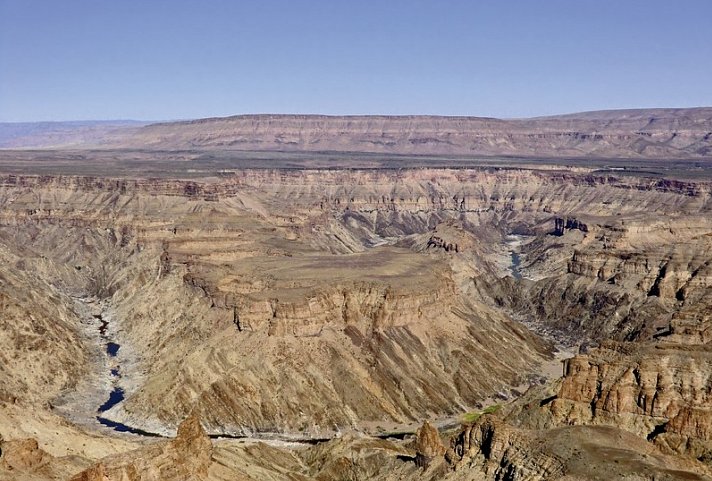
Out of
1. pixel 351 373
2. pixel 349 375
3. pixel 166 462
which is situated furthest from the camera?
pixel 351 373

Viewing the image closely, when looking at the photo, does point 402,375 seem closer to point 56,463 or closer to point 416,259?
point 416,259

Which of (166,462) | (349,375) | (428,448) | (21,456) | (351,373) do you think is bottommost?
(349,375)

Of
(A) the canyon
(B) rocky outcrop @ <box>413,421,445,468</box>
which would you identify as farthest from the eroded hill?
(A) the canyon

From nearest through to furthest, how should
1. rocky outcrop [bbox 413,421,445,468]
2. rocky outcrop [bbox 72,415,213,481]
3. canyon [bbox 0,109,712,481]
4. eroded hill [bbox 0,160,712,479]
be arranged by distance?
rocky outcrop [bbox 72,415,213,481], canyon [bbox 0,109,712,481], eroded hill [bbox 0,160,712,479], rocky outcrop [bbox 413,421,445,468]

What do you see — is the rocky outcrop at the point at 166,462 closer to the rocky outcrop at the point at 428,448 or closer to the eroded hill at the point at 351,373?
the eroded hill at the point at 351,373

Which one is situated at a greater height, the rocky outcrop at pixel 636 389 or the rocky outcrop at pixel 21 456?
the rocky outcrop at pixel 636 389

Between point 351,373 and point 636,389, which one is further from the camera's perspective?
point 351,373

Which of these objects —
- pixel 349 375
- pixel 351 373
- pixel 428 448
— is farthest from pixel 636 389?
pixel 351 373

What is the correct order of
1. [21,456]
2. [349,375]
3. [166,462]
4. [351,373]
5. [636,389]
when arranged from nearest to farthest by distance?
[21,456] < [166,462] < [636,389] < [349,375] < [351,373]

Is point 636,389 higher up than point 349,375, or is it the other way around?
point 636,389

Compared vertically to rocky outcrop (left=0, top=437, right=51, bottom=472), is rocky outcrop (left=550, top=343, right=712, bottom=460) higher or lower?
higher

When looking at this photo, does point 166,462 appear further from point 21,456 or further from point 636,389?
point 636,389

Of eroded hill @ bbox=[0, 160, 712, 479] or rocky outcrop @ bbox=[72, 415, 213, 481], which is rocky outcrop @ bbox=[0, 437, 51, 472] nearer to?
eroded hill @ bbox=[0, 160, 712, 479]

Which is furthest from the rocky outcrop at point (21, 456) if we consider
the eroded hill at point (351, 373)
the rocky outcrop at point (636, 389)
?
the rocky outcrop at point (636, 389)
